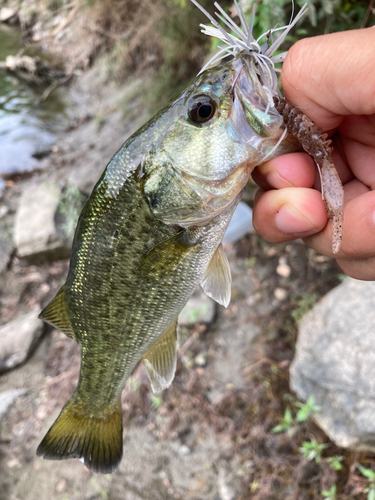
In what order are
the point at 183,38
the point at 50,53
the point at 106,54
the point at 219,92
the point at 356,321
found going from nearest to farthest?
the point at 219,92
the point at 356,321
the point at 183,38
the point at 106,54
the point at 50,53

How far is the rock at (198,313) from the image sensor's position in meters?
3.76

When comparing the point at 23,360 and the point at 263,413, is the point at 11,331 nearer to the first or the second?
the point at 23,360

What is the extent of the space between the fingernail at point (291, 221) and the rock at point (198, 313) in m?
2.44

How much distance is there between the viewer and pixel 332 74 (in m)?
1.23

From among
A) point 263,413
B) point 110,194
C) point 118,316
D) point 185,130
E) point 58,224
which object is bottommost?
point 263,413

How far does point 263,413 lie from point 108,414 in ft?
5.73

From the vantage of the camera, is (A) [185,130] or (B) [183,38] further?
(B) [183,38]

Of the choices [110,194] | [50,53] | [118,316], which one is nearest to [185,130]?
[110,194]

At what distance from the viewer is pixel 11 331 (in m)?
4.46

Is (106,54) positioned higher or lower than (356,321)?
higher

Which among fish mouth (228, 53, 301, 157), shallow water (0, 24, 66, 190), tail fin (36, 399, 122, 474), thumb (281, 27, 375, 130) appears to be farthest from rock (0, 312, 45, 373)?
shallow water (0, 24, 66, 190)

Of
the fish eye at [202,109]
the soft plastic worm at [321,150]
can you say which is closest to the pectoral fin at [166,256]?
the fish eye at [202,109]

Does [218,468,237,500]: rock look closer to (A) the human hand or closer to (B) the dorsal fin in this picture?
(B) the dorsal fin

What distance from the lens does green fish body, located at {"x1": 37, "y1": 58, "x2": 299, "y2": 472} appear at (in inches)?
51.9
